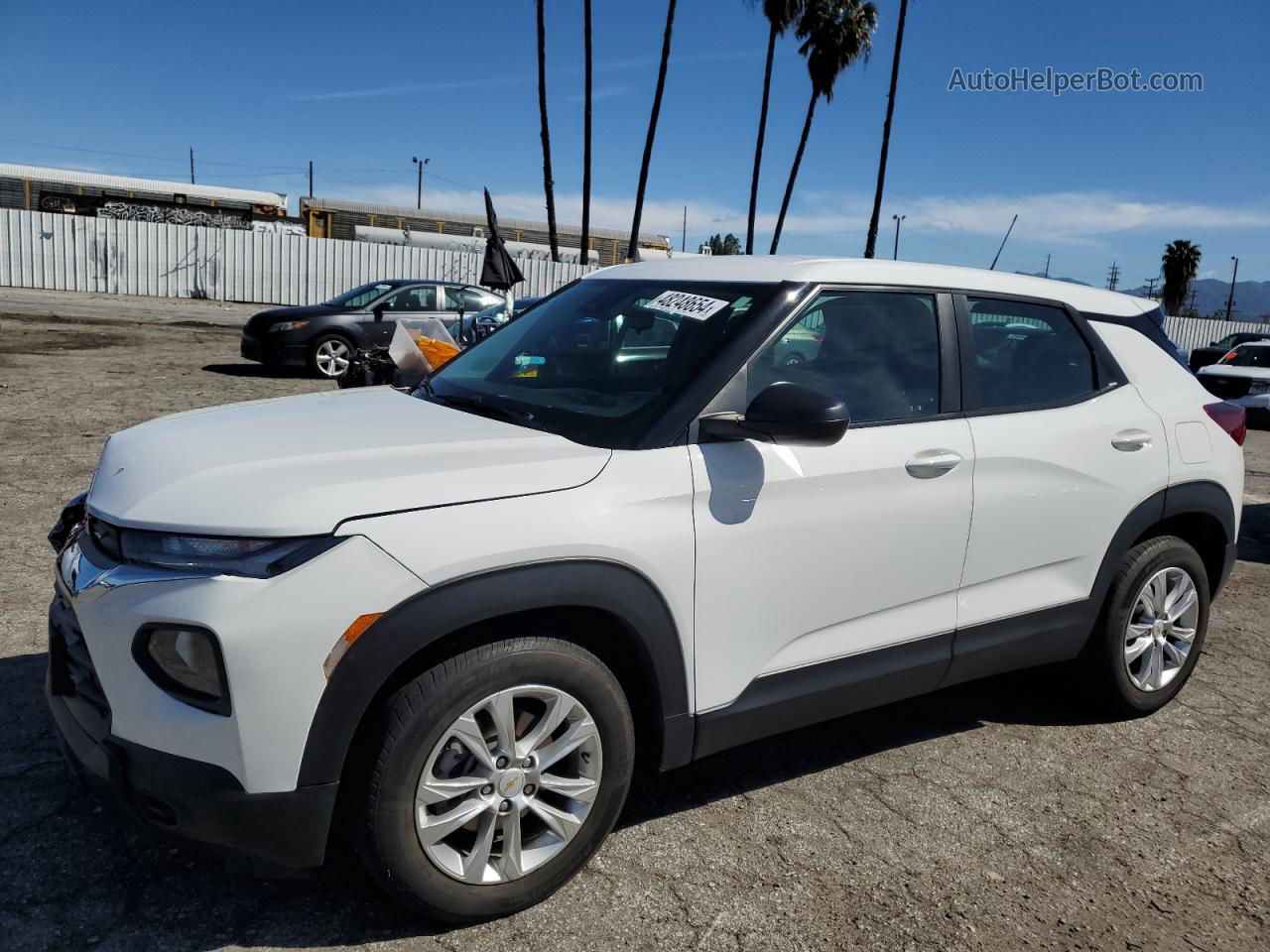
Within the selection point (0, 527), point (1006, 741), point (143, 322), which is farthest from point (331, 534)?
point (143, 322)

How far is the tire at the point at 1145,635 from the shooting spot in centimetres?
379

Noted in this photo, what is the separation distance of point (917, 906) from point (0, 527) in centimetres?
536

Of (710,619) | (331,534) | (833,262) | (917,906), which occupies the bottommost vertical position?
(917,906)

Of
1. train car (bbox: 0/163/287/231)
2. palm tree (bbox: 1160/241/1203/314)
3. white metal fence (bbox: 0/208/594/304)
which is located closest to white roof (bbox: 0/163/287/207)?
train car (bbox: 0/163/287/231)

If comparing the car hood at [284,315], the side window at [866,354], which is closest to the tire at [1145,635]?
the side window at [866,354]

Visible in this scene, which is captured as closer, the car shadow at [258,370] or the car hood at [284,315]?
the car shadow at [258,370]

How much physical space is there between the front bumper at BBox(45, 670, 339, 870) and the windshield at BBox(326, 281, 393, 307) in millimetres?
13224

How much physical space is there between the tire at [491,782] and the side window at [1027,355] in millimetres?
1780

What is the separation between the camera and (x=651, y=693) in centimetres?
267

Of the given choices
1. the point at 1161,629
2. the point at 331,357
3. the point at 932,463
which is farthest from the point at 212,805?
the point at 331,357

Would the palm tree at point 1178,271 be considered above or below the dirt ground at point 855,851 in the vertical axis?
above

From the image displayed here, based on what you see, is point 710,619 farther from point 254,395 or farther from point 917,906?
point 254,395

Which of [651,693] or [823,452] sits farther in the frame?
[823,452]

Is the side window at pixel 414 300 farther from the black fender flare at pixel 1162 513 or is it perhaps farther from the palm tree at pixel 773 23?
the palm tree at pixel 773 23
